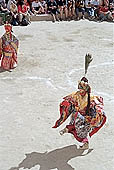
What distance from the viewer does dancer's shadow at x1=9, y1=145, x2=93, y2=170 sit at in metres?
6.28

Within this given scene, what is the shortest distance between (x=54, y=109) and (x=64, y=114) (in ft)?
5.27

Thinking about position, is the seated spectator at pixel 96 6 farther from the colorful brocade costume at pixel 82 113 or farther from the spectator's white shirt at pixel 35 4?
the colorful brocade costume at pixel 82 113

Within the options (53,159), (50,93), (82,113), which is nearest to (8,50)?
(50,93)

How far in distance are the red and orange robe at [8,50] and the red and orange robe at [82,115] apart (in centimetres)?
410

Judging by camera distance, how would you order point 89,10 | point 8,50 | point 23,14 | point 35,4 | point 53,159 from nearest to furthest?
1. point 53,159
2. point 8,50
3. point 23,14
4. point 35,4
5. point 89,10

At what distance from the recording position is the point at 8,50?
34.1 feet

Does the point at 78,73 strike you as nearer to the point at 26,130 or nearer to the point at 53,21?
the point at 26,130

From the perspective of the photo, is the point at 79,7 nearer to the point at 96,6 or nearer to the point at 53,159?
the point at 96,6

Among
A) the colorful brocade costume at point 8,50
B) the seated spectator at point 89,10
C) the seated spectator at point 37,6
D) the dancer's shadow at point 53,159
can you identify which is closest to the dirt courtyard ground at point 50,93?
the dancer's shadow at point 53,159

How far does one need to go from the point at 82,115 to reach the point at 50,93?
2536 millimetres

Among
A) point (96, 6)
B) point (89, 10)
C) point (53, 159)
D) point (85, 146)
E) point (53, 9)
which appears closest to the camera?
point (53, 159)

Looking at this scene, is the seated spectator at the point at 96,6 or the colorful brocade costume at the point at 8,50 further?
the seated spectator at the point at 96,6

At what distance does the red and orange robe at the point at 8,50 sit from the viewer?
406 inches

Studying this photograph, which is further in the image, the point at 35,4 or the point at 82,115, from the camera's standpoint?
the point at 35,4
